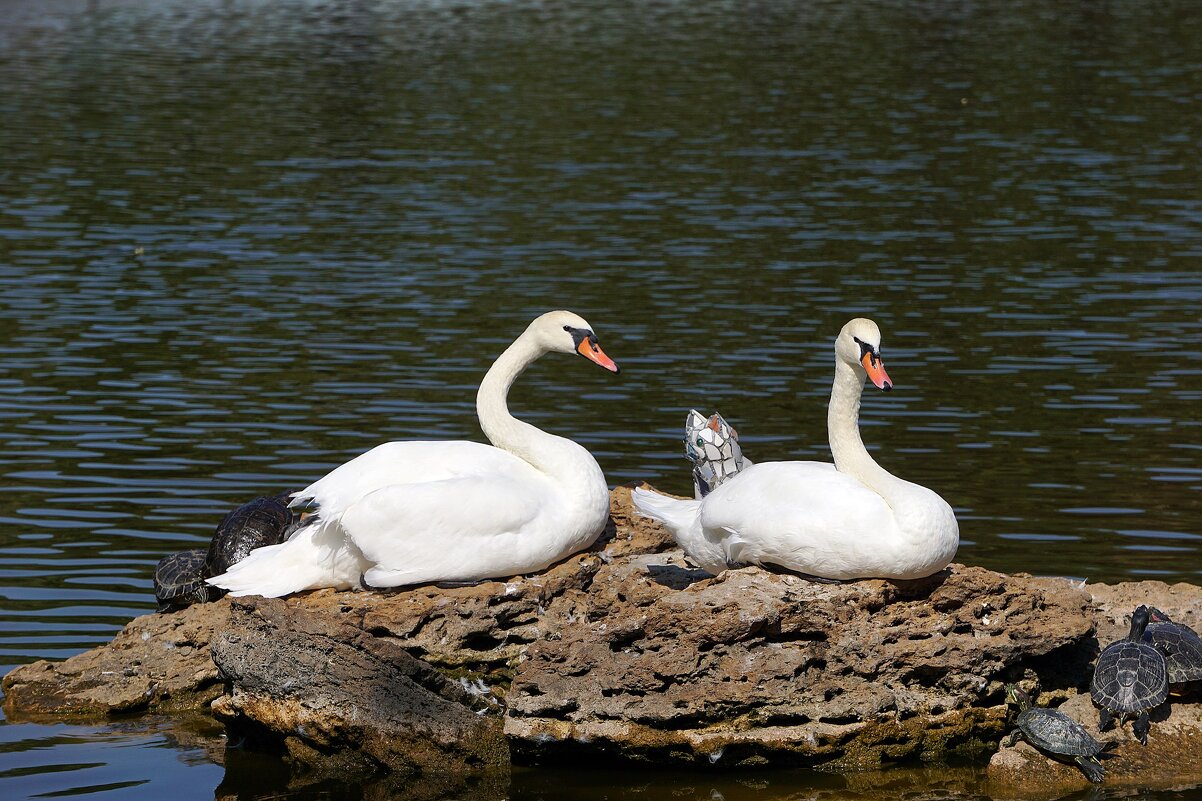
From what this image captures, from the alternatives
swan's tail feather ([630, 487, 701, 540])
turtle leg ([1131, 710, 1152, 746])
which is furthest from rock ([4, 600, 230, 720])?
turtle leg ([1131, 710, 1152, 746])

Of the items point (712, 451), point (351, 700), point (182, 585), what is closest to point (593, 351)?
point (712, 451)

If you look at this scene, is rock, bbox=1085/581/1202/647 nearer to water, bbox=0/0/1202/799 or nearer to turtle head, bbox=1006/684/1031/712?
turtle head, bbox=1006/684/1031/712

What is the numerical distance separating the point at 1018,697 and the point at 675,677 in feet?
6.05

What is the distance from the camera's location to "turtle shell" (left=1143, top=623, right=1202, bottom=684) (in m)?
9.45

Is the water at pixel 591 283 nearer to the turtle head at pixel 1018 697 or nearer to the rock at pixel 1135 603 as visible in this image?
the turtle head at pixel 1018 697

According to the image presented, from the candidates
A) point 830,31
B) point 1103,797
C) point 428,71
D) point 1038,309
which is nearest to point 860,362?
point 1103,797

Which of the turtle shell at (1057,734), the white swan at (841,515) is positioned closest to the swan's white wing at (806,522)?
the white swan at (841,515)

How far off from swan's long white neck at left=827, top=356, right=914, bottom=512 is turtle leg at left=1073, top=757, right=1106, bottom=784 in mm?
1724

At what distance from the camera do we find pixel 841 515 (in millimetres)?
9406

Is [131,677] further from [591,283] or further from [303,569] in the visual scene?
[591,283]

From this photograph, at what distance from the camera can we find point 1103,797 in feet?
29.5

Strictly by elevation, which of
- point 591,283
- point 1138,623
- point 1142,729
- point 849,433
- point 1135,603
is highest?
point 849,433

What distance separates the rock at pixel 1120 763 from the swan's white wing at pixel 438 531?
9.23 ft

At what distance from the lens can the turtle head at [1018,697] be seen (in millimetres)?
9555
